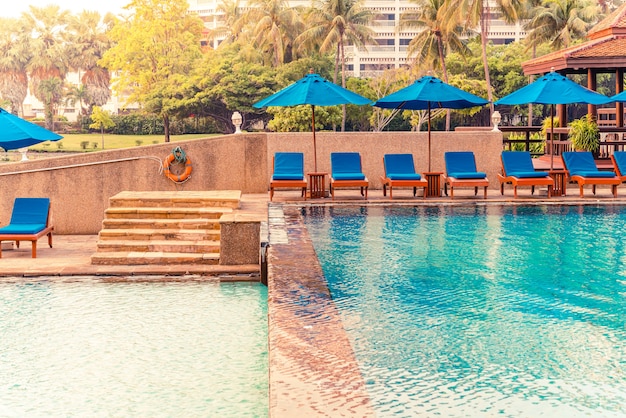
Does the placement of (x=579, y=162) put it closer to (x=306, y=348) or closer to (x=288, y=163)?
(x=288, y=163)

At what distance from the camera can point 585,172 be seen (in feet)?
50.8

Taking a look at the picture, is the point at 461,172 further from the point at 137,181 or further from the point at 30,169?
the point at 30,169

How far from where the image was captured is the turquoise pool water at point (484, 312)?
497cm

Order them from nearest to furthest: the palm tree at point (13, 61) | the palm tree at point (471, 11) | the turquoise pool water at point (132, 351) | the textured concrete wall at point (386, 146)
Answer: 1. the turquoise pool water at point (132, 351)
2. the textured concrete wall at point (386, 146)
3. the palm tree at point (471, 11)
4. the palm tree at point (13, 61)

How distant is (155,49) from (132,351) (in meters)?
67.1

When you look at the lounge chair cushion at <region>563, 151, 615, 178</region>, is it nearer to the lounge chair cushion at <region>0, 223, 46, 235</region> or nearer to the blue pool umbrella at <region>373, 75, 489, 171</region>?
the blue pool umbrella at <region>373, 75, 489, 171</region>

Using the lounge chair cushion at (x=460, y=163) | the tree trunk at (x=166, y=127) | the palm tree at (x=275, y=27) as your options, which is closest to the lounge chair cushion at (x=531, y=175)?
the lounge chair cushion at (x=460, y=163)

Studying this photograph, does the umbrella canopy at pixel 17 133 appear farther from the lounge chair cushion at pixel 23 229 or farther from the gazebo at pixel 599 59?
the gazebo at pixel 599 59

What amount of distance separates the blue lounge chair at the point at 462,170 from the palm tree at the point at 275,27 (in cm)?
4920

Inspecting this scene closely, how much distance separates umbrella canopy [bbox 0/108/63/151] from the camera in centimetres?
1339

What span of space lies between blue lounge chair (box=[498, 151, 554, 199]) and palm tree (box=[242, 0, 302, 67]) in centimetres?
4946

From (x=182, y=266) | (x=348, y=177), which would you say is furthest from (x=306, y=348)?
(x=348, y=177)

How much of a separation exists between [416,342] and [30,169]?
40.8 feet

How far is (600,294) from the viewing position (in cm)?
761
